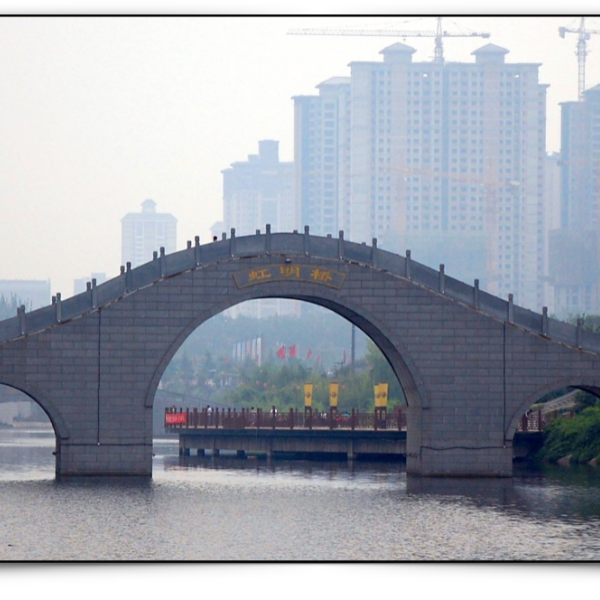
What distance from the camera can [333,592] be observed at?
27.4 m

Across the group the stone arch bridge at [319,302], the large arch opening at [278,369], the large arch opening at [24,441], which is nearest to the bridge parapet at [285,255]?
the stone arch bridge at [319,302]

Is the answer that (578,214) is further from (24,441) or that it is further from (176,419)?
(176,419)

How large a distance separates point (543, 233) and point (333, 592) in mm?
130563

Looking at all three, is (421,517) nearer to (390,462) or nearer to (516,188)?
(390,462)

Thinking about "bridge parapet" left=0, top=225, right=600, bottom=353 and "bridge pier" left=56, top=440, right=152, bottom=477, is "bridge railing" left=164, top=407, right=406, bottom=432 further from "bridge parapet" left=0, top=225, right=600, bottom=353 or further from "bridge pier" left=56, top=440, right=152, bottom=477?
"bridge pier" left=56, top=440, right=152, bottom=477

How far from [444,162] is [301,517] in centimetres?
12627

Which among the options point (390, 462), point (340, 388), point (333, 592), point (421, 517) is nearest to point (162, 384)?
point (340, 388)

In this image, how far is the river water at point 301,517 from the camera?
3080cm

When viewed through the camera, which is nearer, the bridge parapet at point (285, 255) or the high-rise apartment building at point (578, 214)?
the bridge parapet at point (285, 255)

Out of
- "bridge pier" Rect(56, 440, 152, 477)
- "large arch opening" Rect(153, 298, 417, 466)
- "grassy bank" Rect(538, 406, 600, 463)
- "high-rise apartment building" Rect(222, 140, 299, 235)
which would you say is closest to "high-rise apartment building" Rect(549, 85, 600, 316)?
"large arch opening" Rect(153, 298, 417, 466)

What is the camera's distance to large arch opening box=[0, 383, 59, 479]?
53.7m

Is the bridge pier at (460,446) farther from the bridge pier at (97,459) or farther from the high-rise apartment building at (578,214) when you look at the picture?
the high-rise apartment building at (578,214)

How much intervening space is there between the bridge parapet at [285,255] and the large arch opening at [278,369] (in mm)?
13433

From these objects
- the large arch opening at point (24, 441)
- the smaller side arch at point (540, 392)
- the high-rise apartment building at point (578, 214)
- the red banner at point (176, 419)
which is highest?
the high-rise apartment building at point (578, 214)
